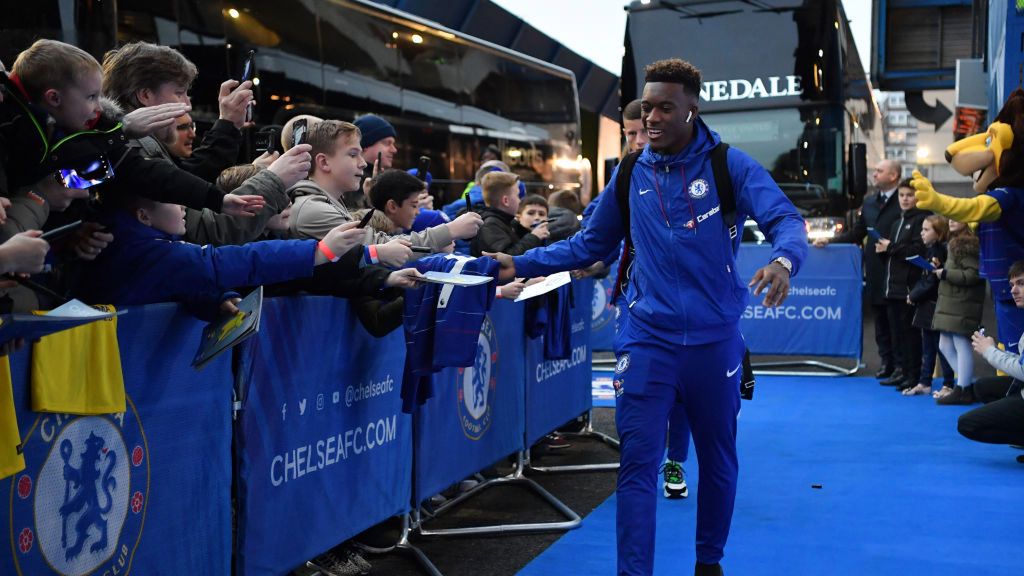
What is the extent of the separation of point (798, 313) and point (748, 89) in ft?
11.3

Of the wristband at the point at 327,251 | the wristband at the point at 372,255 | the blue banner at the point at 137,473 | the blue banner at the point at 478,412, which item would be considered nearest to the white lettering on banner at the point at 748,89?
the blue banner at the point at 478,412

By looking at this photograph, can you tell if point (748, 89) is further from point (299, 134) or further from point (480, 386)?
point (299, 134)

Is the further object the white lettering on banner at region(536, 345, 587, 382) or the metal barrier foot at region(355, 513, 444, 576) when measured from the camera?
the white lettering on banner at region(536, 345, 587, 382)

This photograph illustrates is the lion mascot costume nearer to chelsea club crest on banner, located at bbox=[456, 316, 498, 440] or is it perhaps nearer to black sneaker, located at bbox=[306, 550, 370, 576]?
chelsea club crest on banner, located at bbox=[456, 316, 498, 440]

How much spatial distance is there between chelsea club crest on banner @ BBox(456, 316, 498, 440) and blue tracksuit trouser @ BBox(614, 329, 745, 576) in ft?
5.19

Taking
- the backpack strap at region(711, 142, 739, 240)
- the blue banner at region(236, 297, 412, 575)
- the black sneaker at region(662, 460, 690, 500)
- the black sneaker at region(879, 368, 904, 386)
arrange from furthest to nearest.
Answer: the black sneaker at region(879, 368, 904, 386) → the black sneaker at region(662, 460, 690, 500) → the backpack strap at region(711, 142, 739, 240) → the blue banner at region(236, 297, 412, 575)

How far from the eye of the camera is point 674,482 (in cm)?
687

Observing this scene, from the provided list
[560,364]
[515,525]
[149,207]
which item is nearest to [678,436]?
[515,525]

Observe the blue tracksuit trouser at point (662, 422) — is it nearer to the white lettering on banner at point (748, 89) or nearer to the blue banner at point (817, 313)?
the blue banner at point (817, 313)

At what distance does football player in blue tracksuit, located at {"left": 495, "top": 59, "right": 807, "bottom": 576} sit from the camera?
14.7 ft

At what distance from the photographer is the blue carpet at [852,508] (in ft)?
17.8

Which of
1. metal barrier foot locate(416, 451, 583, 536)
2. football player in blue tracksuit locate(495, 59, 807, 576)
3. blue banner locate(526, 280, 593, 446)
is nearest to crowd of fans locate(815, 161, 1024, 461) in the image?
blue banner locate(526, 280, 593, 446)

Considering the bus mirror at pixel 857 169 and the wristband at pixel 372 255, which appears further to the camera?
the bus mirror at pixel 857 169

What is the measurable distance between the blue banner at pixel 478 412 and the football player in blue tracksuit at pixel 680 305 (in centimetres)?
126
